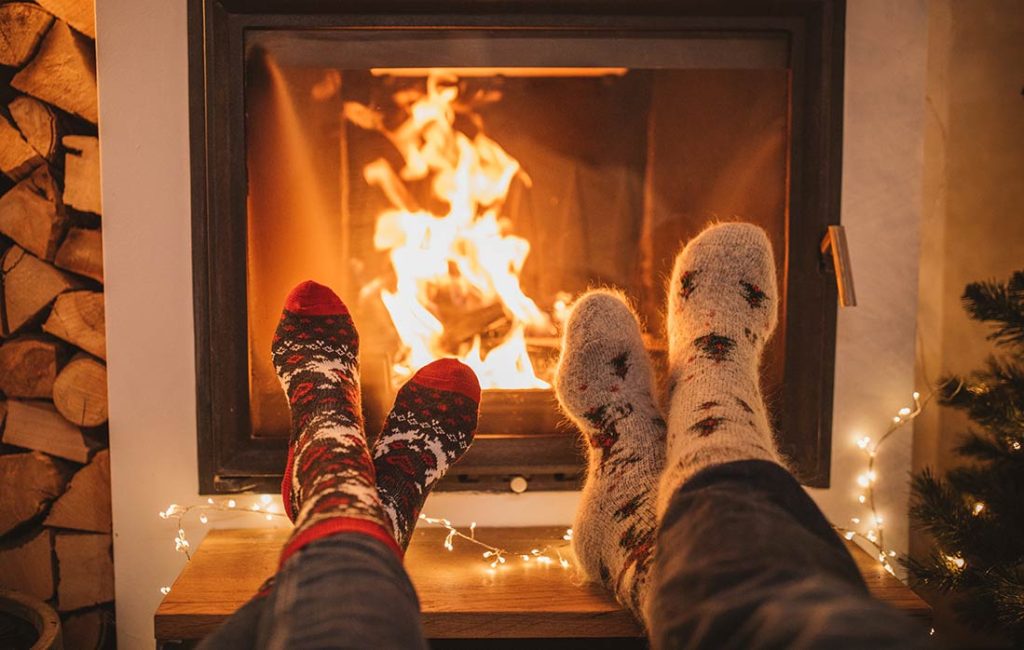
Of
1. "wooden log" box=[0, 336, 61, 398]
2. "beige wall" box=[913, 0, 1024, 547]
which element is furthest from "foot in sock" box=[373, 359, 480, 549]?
"beige wall" box=[913, 0, 1024, 547]

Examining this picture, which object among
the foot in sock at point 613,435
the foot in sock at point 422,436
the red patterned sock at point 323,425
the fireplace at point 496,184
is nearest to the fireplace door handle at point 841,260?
the fireplace at point 496,184

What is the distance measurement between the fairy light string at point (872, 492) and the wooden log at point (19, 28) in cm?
131

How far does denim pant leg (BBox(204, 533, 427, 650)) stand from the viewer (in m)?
0.61

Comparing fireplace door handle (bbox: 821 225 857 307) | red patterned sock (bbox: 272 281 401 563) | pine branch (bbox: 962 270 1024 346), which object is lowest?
red patterned sock (bbox: 272 281 401 563)

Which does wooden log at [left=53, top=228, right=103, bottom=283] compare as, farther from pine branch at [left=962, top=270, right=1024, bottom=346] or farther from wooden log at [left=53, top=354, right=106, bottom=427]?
pine branch at [left=962, top=270, right=1024, bottom=346]

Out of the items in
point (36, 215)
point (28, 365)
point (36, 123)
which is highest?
point (36, 123)

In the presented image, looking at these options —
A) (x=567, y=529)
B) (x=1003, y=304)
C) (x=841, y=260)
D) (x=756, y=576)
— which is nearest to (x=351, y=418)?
(x=567, y=529)

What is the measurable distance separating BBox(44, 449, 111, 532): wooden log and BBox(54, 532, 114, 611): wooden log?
20 mm

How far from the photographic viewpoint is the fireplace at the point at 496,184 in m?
1.16

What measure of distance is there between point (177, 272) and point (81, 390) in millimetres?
238

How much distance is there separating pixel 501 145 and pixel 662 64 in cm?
26

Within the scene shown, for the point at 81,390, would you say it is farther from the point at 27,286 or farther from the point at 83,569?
the point at 83,569

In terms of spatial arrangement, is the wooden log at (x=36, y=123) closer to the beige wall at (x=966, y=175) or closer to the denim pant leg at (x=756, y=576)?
the denim pant leg at (x=756, y=576)

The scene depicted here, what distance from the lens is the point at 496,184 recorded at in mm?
1236
